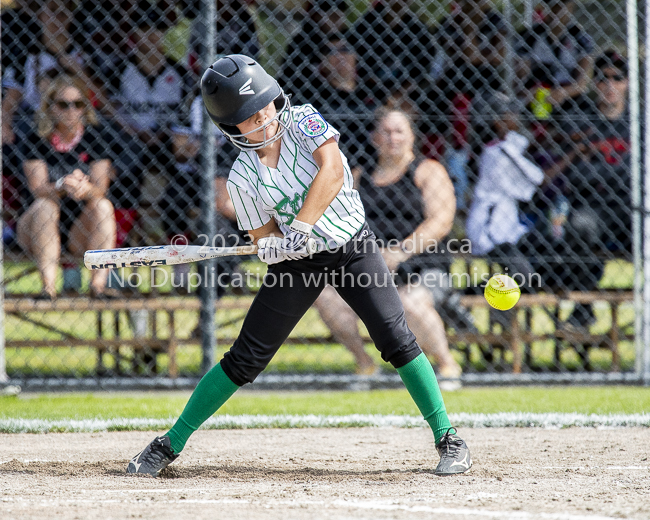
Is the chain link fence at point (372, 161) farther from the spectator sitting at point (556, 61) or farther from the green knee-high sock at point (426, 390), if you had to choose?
the green knee-high sock at point (426, 390)

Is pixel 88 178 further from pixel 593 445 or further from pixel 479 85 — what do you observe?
pixel 593 445

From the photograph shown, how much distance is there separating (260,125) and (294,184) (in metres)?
0.26

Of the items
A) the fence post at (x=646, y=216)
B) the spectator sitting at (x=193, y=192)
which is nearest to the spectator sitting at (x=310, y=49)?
the spectator sitting at (x=193, y=192)

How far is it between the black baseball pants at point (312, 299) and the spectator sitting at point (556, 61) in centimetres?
297

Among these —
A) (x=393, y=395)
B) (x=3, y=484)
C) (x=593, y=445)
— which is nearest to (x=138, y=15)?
→ (x=393, y=395)

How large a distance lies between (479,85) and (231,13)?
1.83 metres

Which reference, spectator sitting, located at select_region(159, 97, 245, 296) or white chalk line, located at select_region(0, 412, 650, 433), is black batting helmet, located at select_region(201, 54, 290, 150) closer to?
white chalk line, located at select_region(0, 412, 650, 433)

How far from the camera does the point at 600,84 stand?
5.65 meters

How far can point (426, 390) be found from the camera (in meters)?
3.23

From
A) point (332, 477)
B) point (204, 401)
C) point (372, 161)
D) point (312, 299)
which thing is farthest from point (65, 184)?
point (332, 477)

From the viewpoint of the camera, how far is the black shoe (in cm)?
314

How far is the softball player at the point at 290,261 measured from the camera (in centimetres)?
309

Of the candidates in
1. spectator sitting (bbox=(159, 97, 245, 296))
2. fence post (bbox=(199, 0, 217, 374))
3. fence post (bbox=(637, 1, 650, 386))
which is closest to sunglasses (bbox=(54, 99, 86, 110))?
spectator sitting (bbox=(159, 97, 245, 296))

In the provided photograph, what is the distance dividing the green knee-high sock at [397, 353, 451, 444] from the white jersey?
0.58m
